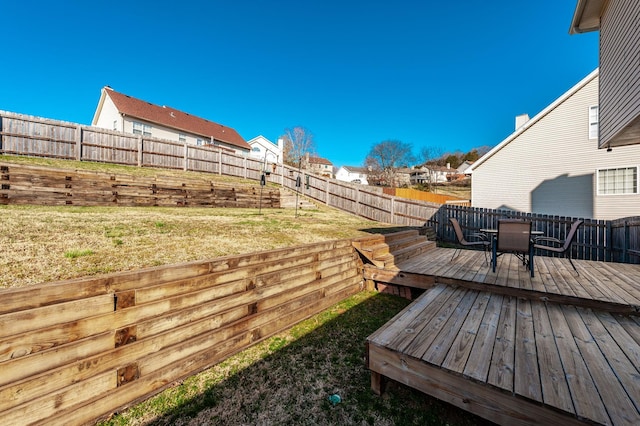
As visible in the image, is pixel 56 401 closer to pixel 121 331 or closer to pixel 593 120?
pixel 121 331

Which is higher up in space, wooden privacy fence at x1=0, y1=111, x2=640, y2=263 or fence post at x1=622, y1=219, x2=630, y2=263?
wooden privacy fence at x1=0, y1=111, x2=640, y2=263

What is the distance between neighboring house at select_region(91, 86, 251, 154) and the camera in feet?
66.2

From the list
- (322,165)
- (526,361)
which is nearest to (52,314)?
(526,361)

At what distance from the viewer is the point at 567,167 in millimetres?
11734

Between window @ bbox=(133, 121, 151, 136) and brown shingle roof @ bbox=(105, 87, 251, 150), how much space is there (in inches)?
22.2

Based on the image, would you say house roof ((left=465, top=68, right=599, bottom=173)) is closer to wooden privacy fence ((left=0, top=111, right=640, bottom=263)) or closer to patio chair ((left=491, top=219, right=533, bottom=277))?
wooden privacy fence ((left=0, top=111, right=640, bottom=263))

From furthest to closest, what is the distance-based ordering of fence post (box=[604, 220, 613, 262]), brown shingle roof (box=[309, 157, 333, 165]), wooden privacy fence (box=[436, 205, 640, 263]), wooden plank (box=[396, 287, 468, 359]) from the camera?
brown shingle roof (box=[309, 157, 333, 165]) < fence post (box=[604, 220, 613, 262]) < wooden privacy fence (box=[436, 205, 640, 263]) < wooden plank (box=[396, 287, 468, 359])

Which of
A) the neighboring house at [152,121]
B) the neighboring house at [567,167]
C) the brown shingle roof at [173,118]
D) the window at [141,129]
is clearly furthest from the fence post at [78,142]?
the neighboring house at [567,167]

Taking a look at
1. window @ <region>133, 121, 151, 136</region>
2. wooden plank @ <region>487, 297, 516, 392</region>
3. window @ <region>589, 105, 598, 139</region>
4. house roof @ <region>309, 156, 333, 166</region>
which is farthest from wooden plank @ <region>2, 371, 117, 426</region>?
house roof @ <region>309, 156, 333, 166</region>

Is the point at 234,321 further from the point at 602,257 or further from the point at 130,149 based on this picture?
the point at 130,149

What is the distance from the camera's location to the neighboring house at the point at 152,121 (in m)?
20.2

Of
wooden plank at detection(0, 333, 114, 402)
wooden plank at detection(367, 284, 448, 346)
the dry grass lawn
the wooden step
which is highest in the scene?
the dry grass lawn

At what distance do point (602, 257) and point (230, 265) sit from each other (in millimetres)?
10374

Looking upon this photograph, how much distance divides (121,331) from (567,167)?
16.5m
